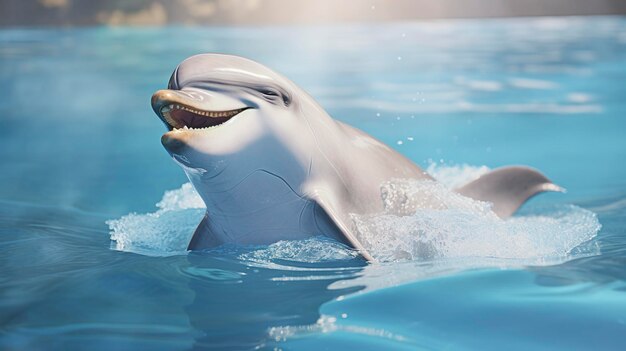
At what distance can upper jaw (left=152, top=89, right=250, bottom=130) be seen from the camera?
11.9 feet

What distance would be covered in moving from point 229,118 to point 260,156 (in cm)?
26

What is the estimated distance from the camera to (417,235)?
4.54 meters

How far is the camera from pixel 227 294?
3.79 meters

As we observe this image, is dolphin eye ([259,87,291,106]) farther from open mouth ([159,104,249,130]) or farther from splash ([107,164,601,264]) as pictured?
splash ([107,164,601,264])

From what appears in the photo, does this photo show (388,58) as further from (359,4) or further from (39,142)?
(359,4)

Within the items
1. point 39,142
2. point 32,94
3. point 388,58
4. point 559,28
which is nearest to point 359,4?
point 559,28

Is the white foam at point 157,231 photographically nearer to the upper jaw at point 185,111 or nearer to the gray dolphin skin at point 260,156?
the gray dolphin skin at point 260,156

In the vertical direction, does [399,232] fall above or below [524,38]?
A: below

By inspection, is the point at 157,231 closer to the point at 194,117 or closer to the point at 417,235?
the point at 194,117

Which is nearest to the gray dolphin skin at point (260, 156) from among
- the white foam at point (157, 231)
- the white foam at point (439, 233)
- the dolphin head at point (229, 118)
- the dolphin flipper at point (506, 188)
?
the dolphin head at point (229, 118)

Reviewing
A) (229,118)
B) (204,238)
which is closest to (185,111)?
(229,118)

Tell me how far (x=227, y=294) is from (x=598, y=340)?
166cm

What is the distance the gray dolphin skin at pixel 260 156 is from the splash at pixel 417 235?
0.09 meters

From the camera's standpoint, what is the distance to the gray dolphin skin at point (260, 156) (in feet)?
12.6
